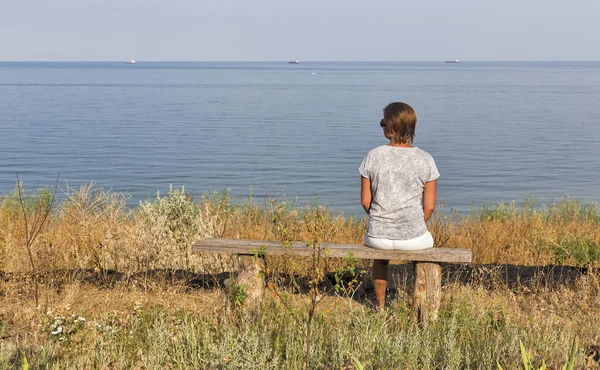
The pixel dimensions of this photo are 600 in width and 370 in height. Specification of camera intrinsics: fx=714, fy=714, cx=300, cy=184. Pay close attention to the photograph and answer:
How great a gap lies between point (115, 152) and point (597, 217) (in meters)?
21.0

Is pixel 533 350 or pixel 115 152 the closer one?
pixel 533 350

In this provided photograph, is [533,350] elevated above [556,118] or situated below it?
below

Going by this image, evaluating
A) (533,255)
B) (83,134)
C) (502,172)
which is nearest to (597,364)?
(533,255)

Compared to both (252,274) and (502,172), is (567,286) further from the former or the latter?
(502,172)

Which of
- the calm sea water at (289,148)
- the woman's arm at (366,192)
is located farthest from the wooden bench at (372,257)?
the calm sea water at (289,148)

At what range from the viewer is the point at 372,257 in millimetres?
5848

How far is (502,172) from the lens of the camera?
83.7ft

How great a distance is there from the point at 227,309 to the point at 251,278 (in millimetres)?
353

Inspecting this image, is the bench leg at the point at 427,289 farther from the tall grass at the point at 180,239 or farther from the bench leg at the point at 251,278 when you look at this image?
the tall grass at the point at 180,239

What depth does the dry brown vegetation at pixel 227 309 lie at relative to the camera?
4.98 metres

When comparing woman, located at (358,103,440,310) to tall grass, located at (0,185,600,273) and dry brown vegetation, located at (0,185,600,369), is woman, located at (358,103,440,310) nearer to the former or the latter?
dry brown vegetation, located at (0,185,600,369)

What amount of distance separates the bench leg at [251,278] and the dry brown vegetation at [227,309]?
0.52ft

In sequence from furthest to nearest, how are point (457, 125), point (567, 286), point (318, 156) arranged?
point (457, 125) < point (318, 156) < point (567, 286)

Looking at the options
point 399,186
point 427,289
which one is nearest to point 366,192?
point 399,186
